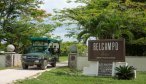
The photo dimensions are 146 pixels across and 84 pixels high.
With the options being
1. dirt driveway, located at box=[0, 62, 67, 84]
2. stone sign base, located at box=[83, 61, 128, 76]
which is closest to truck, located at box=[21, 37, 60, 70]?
dirt driveway, located at box=[0, 62, 67, 84]

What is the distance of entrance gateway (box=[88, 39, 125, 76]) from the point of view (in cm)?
2761

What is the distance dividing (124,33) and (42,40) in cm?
745

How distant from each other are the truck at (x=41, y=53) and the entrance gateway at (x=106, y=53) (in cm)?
455

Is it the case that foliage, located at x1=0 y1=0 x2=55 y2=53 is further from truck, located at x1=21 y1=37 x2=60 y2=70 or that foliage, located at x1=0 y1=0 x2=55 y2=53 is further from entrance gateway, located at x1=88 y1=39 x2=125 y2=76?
entrance gateway, located at x1=88 y1=39 x2=125 y2=76

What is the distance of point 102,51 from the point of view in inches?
1102

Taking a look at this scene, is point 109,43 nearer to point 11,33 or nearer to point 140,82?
point 140,82

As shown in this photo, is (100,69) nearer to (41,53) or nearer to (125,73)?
(125,73)

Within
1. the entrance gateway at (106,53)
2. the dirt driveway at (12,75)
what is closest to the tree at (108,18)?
the entrance gateway at (106,53)

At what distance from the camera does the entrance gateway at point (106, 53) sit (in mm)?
27609

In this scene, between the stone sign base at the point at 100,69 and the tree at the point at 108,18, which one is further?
the tree at the point at 108,18

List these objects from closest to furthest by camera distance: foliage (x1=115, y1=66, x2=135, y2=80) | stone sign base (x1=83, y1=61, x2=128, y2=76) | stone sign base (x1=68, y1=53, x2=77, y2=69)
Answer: foliage (x1=115, y1=66, x2=135, y2=80)
stone sign base (x1=83, y1=61, x2=128, y2=76)
stone sign base (x1=68, y1=53, x2=77, y2=69)

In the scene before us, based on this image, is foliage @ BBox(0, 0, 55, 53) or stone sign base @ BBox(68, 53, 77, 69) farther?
foliage @ BBox(0, 0, 55, 53)

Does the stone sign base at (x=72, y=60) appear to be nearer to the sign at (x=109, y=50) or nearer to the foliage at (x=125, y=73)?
the sign at (x=109, y=50)

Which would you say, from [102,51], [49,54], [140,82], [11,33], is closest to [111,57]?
[102,51]
